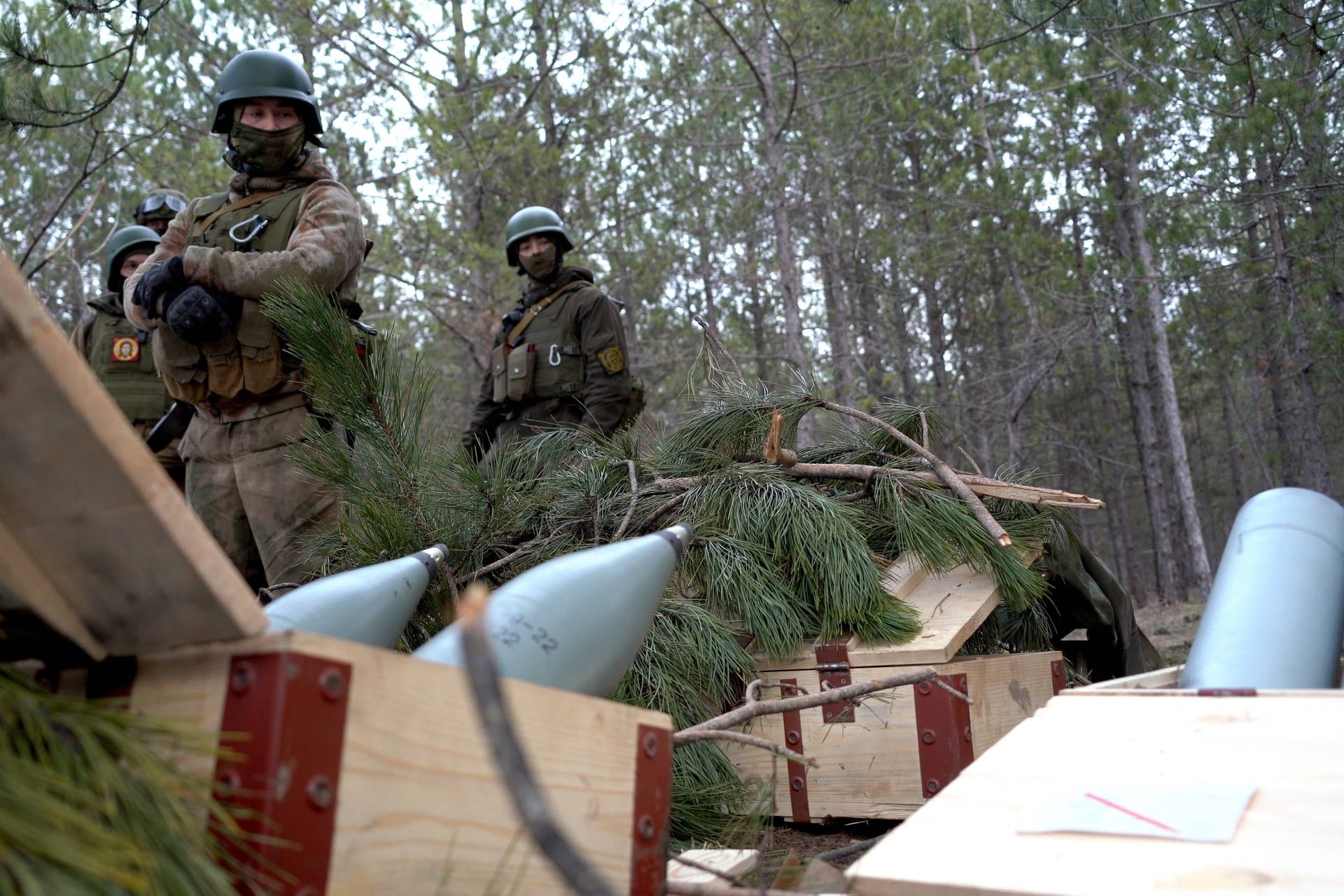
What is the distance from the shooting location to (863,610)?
106 inches

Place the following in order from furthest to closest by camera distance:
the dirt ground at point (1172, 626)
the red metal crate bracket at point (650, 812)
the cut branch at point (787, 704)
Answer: the dirt ground at point (1172, 626) < the cut branch at point (787, 704) < the red metal crate bracket at point (650, 812)

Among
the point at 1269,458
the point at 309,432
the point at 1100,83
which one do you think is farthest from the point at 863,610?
the point at 1269,458

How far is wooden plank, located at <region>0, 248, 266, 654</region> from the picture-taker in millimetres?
803

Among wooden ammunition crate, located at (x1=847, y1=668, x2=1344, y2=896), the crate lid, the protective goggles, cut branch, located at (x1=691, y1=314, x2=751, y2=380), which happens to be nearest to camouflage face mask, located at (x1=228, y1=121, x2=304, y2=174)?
cut branch, located at (x1=691, y1=314, x2=751, y2=380)

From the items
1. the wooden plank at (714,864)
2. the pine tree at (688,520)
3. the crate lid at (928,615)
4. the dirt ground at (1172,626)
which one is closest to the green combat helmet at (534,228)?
the pine tree at (688,520)

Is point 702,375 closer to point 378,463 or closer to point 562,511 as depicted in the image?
point 562,511

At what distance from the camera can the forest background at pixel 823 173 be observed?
385 inches

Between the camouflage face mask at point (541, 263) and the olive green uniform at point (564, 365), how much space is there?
0.12 metres

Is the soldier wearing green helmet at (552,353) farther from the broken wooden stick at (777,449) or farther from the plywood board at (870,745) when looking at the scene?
the plywood board at (870,745)

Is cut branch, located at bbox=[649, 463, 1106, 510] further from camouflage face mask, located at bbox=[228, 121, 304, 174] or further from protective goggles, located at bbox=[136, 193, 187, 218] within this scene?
protective goggles, located at bbox=[136, 193, 187, 218]

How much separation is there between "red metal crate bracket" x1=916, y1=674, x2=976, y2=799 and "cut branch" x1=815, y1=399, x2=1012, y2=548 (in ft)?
1.59

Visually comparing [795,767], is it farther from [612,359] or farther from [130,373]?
[130,373]

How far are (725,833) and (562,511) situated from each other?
1.35m

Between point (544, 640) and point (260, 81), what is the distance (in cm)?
288
